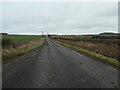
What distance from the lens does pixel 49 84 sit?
17.5 feet

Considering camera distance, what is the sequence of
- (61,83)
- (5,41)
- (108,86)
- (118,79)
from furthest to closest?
(5,41), (118,79), (61,83), (108,86)

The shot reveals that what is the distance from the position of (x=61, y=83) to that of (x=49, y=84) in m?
0.50

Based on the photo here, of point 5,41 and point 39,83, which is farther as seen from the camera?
point 5,41

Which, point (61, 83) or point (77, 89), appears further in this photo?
point (61, 83)

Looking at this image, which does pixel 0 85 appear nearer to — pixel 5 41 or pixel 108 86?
pixel 108 86

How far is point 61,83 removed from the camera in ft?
17.8

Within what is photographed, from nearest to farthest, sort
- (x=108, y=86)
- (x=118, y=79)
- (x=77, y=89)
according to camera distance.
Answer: (x=77, y=89)
(x=108, y=86)
(x=118, y=79)

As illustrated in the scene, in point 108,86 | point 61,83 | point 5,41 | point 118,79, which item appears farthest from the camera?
point 5,41

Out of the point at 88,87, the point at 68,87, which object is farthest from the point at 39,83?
the point at 88,87

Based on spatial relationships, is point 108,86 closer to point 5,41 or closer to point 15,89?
point 15,89

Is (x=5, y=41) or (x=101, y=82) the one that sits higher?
(x=5, y=41)

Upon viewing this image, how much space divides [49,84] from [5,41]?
1798 centimetres

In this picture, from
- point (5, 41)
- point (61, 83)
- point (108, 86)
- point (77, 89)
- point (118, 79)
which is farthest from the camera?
point (5, 41)

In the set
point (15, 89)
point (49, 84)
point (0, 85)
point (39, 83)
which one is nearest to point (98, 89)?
point (49, 84)
